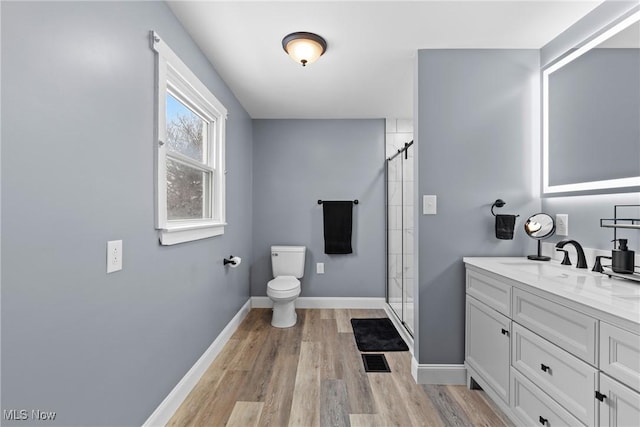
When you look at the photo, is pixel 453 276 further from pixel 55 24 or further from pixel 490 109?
pixel 55 24

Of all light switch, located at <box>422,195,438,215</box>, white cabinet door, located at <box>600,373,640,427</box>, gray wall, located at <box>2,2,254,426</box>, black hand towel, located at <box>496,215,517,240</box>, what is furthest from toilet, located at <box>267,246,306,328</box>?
white cabinet door, located at <box>600,373,640,427</box>

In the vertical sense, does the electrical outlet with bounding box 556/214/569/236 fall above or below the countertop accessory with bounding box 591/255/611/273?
above

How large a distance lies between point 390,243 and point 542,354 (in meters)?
2.11

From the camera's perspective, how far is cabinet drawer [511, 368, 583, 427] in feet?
3.89

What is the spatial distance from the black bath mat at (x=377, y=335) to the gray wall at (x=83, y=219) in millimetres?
1517

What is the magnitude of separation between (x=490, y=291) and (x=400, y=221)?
135cm

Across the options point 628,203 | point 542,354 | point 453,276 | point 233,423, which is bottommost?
point 233,423

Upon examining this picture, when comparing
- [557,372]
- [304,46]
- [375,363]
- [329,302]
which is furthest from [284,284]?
[557,372]

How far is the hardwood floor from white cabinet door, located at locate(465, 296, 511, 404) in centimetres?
21

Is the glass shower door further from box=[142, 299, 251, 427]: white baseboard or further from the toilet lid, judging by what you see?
box=[142, 299, 251, 427]: white baseboard

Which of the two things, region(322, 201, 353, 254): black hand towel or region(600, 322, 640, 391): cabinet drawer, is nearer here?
region(600, 322, 640, 391): cabinet drawer

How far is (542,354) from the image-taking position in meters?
1.30

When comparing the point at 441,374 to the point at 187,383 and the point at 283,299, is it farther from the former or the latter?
the point at 187,383

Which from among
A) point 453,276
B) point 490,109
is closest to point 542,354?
point 453,276
